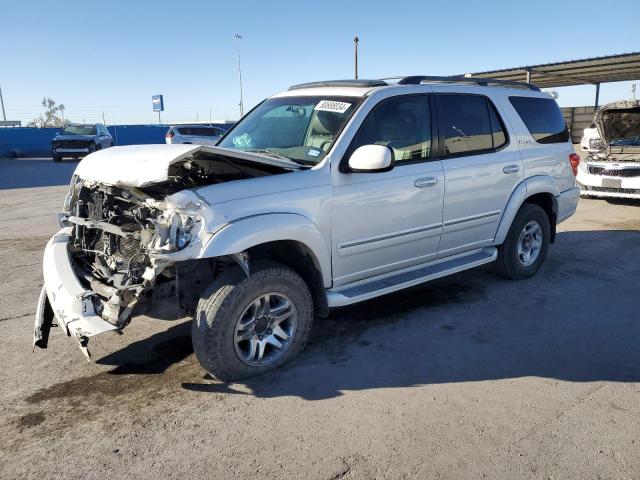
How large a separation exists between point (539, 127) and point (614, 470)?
3.81m

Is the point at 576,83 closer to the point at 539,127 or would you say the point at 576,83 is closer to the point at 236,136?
the point at 539,127

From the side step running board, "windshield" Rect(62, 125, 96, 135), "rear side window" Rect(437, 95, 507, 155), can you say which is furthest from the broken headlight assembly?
"windshield" Rect(62, 125, 96, 135)

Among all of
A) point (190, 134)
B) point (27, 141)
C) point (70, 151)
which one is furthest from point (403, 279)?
point (27, 141)

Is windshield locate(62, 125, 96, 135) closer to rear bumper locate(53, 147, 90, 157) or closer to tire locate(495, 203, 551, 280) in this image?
rear bumper locate(53, 147, 90, 157)

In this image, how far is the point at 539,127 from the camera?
18.0ft

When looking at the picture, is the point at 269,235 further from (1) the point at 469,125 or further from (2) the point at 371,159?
(1) the point at 469,125

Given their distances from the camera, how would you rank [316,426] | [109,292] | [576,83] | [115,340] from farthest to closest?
[576,83] < [115,340] < [109,292] < [316,426]

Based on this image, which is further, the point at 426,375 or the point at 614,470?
the point at 426,375

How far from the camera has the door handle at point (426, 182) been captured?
419 centimetres

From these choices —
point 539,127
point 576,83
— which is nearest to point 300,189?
point 539,127

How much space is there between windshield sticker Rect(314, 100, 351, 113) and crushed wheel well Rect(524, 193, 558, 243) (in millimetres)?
2637

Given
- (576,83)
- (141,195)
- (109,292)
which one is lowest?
(109,292)

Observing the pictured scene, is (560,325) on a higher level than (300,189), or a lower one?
lower

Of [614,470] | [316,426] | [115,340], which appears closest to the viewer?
[614,470]
